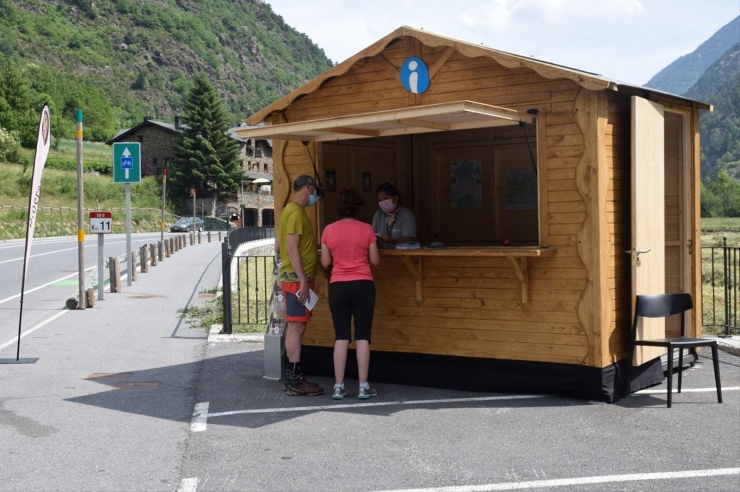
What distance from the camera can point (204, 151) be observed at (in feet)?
279

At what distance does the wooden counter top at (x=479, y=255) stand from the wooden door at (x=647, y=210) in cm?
81

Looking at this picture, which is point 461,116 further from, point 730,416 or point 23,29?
point 23,29

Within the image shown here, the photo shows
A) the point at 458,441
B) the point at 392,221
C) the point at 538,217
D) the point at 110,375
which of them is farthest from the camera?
the point at 110,375

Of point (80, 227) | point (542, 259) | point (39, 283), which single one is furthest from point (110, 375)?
point (39, 283)

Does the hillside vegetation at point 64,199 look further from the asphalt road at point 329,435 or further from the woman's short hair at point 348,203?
the woman's short hair at point 348,203

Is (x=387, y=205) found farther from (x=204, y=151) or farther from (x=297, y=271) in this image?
(x=204, y=151)

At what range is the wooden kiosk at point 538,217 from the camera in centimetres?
783

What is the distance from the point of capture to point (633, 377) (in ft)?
27.0

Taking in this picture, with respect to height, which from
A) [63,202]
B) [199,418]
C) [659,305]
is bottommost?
[199,418]

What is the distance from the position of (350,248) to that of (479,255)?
1.15m

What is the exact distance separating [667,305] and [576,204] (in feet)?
4.30

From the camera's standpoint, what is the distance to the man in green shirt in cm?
823

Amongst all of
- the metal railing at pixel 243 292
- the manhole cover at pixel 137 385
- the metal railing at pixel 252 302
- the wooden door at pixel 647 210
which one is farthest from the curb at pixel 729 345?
the manhole cover at pixel 137 385

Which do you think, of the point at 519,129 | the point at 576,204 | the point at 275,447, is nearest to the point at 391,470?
the point at 275,447
